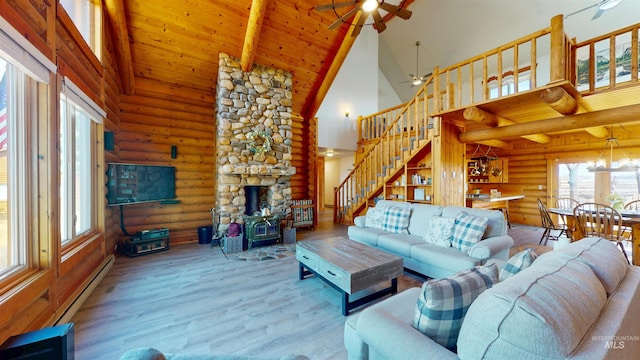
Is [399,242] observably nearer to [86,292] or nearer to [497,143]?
[86,292]

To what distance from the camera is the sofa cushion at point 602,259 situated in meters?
1.15

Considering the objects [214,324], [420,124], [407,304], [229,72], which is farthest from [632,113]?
[229,72]

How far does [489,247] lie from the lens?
264 cm

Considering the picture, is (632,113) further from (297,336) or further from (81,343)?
(81,343)

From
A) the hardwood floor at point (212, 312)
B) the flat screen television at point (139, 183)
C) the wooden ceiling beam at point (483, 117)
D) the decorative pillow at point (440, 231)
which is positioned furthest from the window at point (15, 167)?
the wooden ceiling beam at point (483, 117)

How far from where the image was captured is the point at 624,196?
217 inches

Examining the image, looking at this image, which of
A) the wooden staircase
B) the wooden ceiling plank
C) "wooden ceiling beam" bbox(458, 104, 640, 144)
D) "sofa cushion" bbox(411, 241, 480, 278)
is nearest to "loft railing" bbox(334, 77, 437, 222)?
the wooden staircase

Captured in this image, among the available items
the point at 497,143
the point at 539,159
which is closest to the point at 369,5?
the point at 497,143

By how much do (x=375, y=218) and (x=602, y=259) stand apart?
9.37 feet

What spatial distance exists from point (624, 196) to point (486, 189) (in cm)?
275

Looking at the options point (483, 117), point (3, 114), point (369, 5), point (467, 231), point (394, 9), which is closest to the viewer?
point (3, 114)

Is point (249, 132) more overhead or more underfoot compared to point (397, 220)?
more overhead

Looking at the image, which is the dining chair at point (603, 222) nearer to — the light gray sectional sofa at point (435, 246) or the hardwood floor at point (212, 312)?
the light gray sectional sofa at point (435, 246)

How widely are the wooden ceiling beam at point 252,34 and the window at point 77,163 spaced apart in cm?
242
